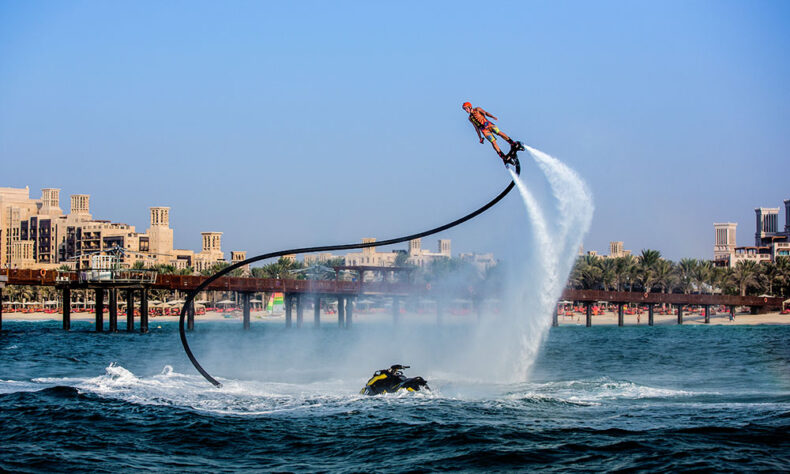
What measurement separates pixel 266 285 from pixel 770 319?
8744 centimetres

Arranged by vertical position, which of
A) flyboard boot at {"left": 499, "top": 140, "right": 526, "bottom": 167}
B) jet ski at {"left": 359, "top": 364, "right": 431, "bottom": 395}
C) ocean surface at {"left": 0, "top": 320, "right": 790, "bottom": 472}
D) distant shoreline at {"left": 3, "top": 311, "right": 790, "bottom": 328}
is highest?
flyboard boot at {"left": 499, "top": 140, "right": 526, "bottom": 167}

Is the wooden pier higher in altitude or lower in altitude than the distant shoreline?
higher

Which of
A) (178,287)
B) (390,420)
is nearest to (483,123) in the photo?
(390,420)

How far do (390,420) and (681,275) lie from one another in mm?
170580

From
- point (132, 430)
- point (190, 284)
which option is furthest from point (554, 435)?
point (190, 284)

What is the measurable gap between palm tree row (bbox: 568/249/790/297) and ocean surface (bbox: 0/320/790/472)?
447 ft

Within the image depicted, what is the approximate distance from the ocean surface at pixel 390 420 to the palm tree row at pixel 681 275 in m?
136

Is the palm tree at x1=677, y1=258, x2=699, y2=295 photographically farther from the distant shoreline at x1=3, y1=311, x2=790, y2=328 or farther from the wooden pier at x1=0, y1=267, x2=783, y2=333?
the wooden pier at x1=0, y1=267, x2=783, y2=333

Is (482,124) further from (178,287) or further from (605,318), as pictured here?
(605,318)

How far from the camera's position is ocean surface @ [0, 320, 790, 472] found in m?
24.1

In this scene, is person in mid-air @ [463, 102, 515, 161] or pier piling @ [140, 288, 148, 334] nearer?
person in mid-air @ [463, 102, 515, 161]

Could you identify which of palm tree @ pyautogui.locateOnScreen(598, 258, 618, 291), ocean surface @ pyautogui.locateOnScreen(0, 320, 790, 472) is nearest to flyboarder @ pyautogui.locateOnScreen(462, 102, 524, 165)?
ocean surface @ pyautogui.locateOnScreen(0, 320, 790, 472)

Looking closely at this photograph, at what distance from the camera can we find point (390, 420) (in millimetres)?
30141

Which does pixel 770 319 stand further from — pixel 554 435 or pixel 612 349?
pixel 554 435
